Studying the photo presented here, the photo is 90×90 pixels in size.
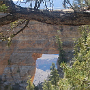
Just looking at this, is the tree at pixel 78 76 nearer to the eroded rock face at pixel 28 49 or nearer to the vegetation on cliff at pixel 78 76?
the vegetation on cliff at pixel 78 76

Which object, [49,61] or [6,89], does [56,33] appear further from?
[49,61]

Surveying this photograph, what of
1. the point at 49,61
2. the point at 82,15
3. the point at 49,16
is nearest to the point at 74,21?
the point at 82,15

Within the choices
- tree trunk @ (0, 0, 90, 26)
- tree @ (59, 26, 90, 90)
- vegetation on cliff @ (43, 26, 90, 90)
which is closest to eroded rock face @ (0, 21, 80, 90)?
vegetation on cliff @ (43, 26, 90, 90)

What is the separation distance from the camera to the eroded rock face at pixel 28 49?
64.6 ft

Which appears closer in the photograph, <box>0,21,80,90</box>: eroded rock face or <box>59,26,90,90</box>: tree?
<box>59,26,90,90</box>: tree

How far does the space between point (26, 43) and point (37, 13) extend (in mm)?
18272

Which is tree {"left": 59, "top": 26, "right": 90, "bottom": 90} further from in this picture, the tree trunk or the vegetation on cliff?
the tree trunk

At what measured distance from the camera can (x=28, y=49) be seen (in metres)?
20.2

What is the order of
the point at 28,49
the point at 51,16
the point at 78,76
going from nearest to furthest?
the point at 51,16 → the point at 78,76 → the point at 28,49

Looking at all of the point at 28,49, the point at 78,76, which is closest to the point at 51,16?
the point at 78,76

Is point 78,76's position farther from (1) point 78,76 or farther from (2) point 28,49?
(2) point 28,49

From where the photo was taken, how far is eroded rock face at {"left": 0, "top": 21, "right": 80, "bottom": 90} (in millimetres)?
19688

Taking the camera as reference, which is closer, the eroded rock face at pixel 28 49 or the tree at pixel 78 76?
the tree at pixel 78 76

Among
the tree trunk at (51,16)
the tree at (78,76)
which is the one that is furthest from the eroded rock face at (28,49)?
the tree trunk at (51,16)
